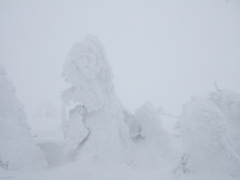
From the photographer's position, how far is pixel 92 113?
38.0ft

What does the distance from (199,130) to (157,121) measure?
5019 millimetres

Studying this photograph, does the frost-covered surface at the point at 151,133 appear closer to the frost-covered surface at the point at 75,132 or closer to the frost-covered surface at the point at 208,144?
the frost-covered surface at the point at 208,144

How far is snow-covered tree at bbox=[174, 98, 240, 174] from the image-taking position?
7.80m

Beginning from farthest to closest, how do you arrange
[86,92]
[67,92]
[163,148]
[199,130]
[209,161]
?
1. [163,148]
2. [67,92]
3. [86,92]
4. [199,130]
5. [209,161]

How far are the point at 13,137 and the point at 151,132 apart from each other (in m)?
10.2

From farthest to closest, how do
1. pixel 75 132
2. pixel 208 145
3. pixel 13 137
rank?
pixel 75 132 → pixel 13 137 → pixel 208 145

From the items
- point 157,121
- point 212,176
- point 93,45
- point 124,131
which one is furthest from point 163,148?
point 93,45

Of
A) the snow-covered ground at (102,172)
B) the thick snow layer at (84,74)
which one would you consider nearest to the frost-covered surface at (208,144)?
the snow-covered ground at (102,172)

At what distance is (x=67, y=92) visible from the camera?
11484mm

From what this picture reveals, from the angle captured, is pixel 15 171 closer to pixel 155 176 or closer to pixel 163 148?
pixel 155 176

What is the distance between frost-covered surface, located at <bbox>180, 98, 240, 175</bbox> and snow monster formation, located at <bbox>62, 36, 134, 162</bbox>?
4.26m

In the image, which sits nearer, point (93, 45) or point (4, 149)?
point (4, 149)

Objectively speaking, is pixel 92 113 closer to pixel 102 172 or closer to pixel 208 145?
pixel 102 172

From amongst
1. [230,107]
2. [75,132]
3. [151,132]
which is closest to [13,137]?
[75,132]
